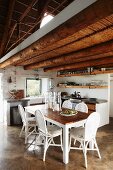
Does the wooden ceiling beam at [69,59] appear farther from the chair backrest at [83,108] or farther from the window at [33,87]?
the chair backrest at [83,108]

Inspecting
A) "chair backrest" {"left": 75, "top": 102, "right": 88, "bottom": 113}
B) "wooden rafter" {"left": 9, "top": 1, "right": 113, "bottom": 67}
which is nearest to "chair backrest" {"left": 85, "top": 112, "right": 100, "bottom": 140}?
"chair backrest" {"left": 75, "top": 102, "right": 88, "bottom": 113}

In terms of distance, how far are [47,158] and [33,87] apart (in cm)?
405

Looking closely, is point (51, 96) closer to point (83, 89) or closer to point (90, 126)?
point (90, 126)

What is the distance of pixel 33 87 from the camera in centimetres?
690

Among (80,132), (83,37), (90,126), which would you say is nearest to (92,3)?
(83,37)

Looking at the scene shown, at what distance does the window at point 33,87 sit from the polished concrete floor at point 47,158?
2.81 m

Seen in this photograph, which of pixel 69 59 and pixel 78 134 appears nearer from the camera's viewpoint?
pixel 78 134

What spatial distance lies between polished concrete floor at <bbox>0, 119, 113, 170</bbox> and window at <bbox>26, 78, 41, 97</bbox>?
9.23 feet

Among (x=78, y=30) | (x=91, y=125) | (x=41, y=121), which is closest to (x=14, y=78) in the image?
(x=41, y=121)

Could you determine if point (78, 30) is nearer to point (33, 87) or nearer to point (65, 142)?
point (65, 142)

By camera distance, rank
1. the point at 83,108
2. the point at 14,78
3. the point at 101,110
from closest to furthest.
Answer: the point at 83,108 < the point at 101,110 < the point at 14,78

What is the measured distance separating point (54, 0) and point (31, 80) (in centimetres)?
372

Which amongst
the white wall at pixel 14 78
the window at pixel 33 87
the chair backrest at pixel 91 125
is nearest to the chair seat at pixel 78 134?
the chair backrest at pixel 91 125

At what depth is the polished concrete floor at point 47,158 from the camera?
2873mm
